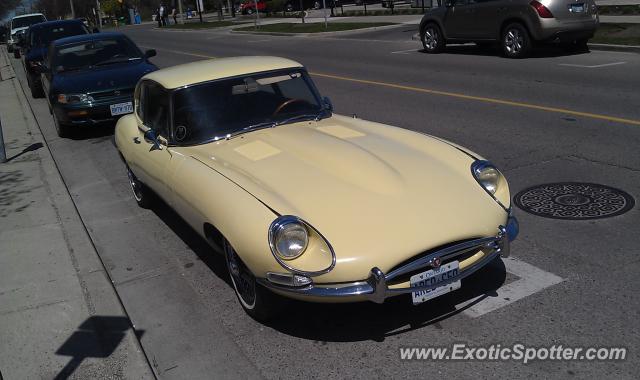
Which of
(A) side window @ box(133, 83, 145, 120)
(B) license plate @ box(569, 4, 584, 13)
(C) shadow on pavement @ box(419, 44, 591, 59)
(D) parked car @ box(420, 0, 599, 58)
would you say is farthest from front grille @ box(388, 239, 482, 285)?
Result: (B) license plate @ box(569, 4, 584, 13)

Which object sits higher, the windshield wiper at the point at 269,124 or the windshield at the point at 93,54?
the windshield at the point at 93,54

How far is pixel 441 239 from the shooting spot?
3555 millimetres

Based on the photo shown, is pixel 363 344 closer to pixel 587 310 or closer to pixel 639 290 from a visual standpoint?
pixel 587 310

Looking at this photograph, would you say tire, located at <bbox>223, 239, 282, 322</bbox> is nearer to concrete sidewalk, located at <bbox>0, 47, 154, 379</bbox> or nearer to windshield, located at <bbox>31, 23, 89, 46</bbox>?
concrete sidewalk, located at <bbox>0, 47, 154, 379</bbox>

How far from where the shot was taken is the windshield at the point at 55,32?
1648 centimetres

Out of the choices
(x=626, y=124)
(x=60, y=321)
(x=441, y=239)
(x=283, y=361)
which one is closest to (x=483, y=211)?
(x=441, y=239)

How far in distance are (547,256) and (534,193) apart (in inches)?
53.7

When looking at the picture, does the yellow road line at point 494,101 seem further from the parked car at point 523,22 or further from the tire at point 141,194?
the tire at point 141,194

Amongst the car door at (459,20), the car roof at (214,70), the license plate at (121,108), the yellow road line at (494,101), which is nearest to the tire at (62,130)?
the license plate at (121,108)

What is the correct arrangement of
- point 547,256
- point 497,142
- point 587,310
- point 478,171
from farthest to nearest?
1. point 497,142
2. point 547,256
3. point 478,171
4. point 587,310

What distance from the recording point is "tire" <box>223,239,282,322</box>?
12.6 feet

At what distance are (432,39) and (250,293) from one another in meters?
14.4

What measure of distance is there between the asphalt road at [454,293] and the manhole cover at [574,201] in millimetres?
130

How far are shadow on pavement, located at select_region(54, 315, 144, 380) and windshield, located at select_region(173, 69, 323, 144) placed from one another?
1.49 meters
